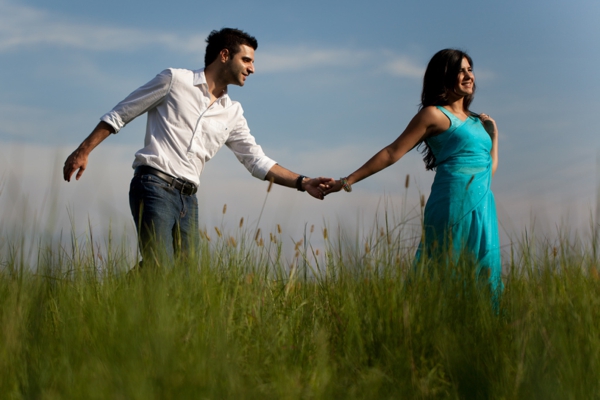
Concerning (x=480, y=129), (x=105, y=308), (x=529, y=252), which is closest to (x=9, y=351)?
(x=105, y=308)

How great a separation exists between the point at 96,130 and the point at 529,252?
9.55 feet

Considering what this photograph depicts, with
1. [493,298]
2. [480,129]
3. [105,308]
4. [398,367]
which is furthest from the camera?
[480,129]

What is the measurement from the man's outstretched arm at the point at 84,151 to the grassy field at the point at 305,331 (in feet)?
2.52

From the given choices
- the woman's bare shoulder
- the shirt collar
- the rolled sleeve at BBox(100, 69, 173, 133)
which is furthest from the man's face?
the woman's bare shoulder

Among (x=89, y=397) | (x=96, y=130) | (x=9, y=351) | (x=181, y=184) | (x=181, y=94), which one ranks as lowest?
(x=89, y=397)

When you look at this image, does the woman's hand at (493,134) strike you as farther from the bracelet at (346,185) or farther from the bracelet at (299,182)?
the bracelet at (299,182)

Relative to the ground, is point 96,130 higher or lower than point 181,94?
lower

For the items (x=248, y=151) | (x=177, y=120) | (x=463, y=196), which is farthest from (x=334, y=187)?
(x=177, y=120)

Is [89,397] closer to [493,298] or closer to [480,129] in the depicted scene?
[493,298]

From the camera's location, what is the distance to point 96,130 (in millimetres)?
4422

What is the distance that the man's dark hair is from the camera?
484 centimetres

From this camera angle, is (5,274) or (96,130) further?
(96,130)

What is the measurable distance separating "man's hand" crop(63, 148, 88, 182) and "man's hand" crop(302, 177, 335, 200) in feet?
5.38

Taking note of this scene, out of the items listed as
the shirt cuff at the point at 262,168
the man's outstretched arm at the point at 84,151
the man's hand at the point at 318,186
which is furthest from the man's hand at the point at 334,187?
the man's outstretched arm at the point at 84,151
